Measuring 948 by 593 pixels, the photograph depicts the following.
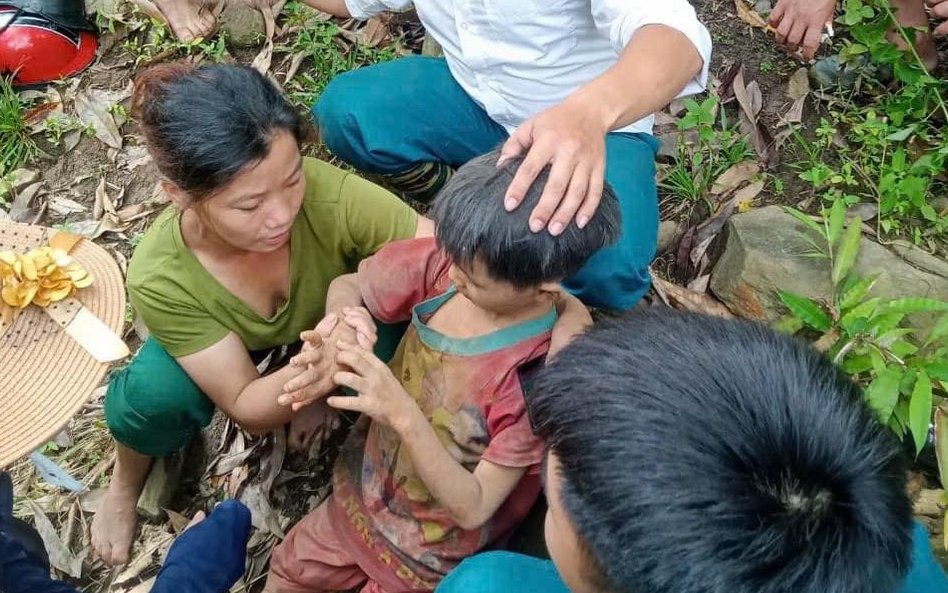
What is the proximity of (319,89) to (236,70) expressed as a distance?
1588mm

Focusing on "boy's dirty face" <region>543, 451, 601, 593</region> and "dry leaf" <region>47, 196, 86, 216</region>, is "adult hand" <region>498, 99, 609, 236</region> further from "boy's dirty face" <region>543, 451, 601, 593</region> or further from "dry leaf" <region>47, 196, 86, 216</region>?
"dry leaf" <region>47, 196, 86, 216</region>

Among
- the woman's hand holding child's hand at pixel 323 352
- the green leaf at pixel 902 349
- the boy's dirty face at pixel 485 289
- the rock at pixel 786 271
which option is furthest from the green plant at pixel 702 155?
the woman's hand holding child's hand at pixel 323 352

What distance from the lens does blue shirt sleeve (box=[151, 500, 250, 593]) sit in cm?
209

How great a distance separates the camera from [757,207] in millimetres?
2789

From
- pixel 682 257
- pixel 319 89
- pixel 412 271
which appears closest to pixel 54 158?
pixel 319 89

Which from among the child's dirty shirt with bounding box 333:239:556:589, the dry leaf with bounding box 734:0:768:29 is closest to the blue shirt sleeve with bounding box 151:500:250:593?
the child's dirty shirt with bounding box 333:239:556:589

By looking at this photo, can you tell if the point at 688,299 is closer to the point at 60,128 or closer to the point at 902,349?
the point at 902,349

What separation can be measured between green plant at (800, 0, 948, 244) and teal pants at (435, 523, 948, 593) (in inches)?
61.1

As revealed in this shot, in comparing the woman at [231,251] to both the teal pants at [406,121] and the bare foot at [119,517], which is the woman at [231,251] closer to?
the bare foot at [119,517]

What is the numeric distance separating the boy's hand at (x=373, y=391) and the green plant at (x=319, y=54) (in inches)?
80.5

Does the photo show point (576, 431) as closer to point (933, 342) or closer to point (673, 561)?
point (673, 561)

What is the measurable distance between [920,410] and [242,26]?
10.0ft

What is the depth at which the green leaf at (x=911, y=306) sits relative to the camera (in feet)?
7.22

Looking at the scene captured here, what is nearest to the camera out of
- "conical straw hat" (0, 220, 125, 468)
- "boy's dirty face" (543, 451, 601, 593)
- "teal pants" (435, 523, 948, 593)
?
"boy's dirty face" (543, 451, 601, 593)
